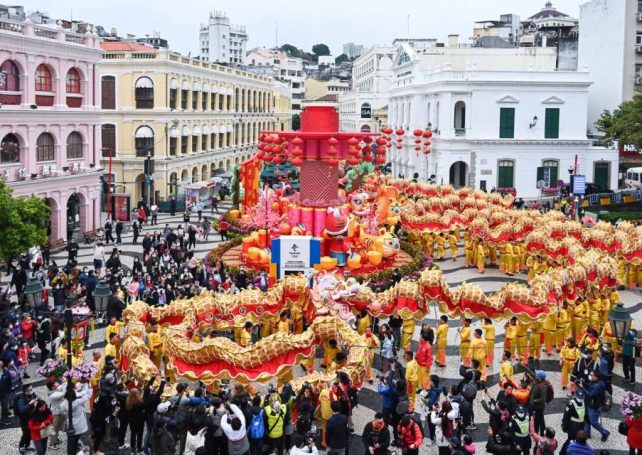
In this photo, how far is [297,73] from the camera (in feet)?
425

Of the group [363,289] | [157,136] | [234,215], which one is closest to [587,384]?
[363,289]

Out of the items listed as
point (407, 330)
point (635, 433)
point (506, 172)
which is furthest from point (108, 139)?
point (635, 433)

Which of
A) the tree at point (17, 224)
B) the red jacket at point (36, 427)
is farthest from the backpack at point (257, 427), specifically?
the tree at point (17, 224)

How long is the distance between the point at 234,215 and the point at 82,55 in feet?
33.8

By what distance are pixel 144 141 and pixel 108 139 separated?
7.38 ft

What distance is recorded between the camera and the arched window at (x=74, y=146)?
3491 cm

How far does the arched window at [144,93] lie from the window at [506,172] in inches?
908

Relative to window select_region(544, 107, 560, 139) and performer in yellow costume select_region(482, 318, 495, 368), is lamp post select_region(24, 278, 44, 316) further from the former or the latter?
window select_region(544, 107, 560, 139)

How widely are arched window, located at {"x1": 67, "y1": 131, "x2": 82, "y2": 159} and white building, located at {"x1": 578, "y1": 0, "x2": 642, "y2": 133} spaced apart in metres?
34.3

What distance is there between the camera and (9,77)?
30.6 metres

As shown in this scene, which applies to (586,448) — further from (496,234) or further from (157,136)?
(157,136)

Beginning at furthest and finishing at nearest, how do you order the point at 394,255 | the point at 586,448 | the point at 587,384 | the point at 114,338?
the point at 394,255 → the point at 114,338 → the point at 587,384 → the point at 586,448

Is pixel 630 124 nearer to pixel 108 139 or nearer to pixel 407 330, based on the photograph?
pixel 407 330

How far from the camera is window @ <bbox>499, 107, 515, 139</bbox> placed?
161ft
